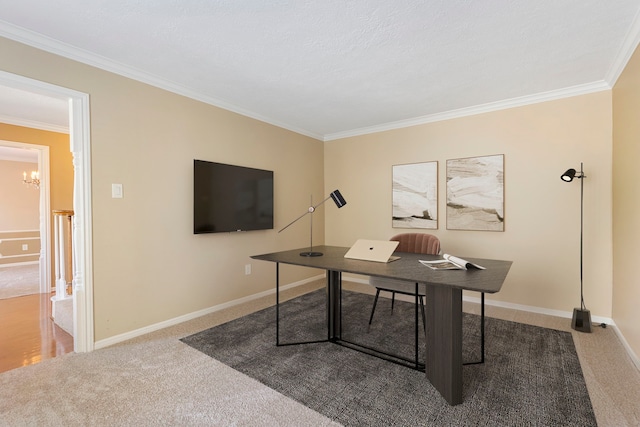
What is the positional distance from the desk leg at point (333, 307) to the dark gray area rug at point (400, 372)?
112 millimetres

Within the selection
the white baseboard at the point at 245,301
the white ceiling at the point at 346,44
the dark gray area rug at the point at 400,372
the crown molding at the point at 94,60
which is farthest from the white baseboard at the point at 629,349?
the crown molding at the point at 94,60

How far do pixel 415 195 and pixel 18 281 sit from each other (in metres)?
6.20

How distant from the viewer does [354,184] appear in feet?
15.1

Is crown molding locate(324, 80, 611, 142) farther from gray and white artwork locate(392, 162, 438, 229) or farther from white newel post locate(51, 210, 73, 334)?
white newel post locate(51, 210, 73, 334)

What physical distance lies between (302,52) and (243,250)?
2279 mm

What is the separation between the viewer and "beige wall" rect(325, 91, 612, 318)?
115 inches

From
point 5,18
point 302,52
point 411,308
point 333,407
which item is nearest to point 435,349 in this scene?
point 333,407

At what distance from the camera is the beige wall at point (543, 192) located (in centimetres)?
293

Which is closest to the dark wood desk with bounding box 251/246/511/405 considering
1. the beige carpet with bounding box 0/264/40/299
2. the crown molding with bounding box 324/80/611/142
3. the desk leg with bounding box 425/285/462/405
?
the desk leg with bounding box 425/285/462/405

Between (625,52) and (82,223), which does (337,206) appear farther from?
(625,52)

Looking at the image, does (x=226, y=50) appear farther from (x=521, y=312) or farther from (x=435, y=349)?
(x=521, y=312)

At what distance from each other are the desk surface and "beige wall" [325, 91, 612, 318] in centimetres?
152

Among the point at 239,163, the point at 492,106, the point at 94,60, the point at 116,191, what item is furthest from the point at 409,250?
the point at 94,60

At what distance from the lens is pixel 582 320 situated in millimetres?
2738
